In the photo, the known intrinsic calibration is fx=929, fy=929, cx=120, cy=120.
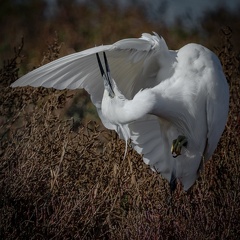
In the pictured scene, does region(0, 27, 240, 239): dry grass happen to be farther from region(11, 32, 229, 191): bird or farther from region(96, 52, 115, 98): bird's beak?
region(96, 52, 115, 98): bird's beak

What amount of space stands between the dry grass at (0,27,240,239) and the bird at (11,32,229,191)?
5.0 inches

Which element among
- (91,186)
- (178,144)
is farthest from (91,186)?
(178,144)

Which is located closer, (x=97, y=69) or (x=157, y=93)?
(x=157, y=93)

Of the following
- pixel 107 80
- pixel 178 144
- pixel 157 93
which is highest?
pixel 107 80

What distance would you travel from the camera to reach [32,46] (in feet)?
29.8

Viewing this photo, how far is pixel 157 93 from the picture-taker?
464 centimetres

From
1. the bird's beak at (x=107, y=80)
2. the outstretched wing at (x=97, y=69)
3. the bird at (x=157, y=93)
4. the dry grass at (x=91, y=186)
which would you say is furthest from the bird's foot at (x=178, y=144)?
the bird's beak at (x=107, y=80)

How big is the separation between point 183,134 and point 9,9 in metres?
5.63

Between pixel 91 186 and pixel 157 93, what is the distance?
0.60 metres

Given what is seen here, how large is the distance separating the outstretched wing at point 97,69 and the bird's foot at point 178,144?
35 cm

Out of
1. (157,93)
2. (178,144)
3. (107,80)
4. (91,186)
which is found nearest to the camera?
(107,80)

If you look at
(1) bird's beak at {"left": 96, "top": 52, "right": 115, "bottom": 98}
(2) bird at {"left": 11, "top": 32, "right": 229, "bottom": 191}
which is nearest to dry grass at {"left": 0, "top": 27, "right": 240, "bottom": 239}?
(2) bird at {"left": 11, "top": 32, "right": 229, "bottom": 191}

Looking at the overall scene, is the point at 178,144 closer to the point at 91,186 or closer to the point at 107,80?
the point at 91,186

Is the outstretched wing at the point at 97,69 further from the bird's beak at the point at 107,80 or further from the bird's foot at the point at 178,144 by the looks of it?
the bird's foot at the point at 178,144
